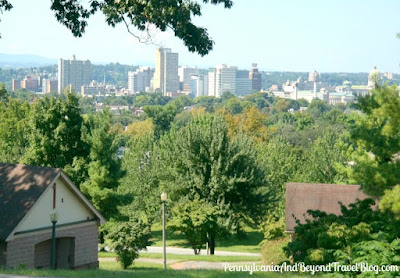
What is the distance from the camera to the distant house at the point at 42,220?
21.6 meters

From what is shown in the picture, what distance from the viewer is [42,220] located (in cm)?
2250

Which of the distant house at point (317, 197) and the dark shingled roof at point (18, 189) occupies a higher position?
the dark shingled roof at point (18, 189)

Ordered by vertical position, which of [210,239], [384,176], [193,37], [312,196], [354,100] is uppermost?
[193,37]

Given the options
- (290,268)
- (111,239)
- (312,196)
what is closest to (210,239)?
(312,196)

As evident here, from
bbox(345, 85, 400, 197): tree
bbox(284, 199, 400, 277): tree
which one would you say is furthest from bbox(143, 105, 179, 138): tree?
bbox(284, 199, 400, 277): tree

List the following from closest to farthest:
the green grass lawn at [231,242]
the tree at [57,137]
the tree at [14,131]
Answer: the tree at [57,137], the green grass lawn at [231,242], the tree at [14,131]

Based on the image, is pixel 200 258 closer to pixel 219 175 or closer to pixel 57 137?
pixel 219 175

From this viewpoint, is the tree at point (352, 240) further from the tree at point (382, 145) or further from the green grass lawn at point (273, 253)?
the green grass lawn at point (273, 253)

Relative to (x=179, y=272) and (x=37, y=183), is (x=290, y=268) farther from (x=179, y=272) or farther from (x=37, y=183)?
(x=37, y=183)

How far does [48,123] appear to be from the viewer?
39.5 metres

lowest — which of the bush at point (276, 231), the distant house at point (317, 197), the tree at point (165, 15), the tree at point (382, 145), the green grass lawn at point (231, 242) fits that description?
the green grass lawn at point (231, 242)

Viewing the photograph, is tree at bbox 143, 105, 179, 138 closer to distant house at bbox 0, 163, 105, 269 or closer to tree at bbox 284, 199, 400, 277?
distant house at bbox 0, 163, 105, 269

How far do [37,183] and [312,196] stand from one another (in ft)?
46.9

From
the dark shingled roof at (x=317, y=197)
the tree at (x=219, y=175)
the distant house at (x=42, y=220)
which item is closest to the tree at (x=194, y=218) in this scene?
the tree at (x=219, y=175)
